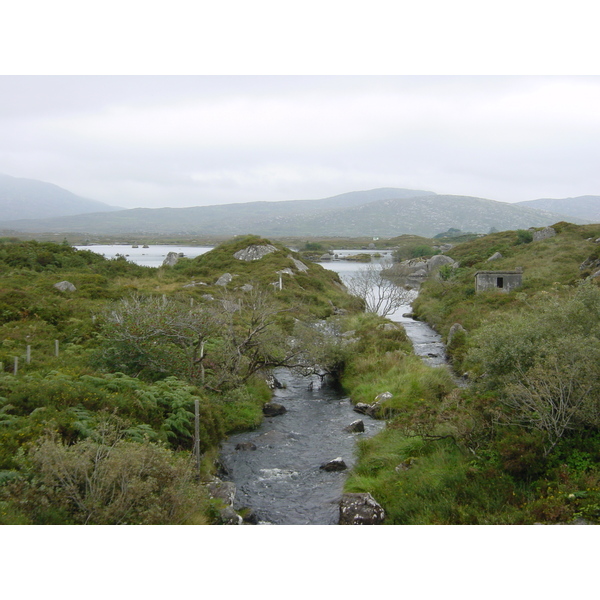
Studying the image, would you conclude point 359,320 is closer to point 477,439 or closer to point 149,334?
point 149,334

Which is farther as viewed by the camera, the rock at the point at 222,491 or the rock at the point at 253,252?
the rock at the point at 253,252

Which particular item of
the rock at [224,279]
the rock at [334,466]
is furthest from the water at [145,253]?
the rock at [334,466]

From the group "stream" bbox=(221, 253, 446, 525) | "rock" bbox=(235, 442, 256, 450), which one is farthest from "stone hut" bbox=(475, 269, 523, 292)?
"rock" bbox=(235, 442, 256, 450)

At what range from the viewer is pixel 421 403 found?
18594mm

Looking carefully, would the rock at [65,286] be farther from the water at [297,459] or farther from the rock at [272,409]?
the rock at [272,409]

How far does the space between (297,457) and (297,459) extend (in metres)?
0.17

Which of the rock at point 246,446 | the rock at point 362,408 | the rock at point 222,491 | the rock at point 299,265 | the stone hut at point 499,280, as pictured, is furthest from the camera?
the rock at point 299,265

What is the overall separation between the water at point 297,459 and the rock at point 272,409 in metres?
0.29

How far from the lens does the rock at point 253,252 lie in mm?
62744

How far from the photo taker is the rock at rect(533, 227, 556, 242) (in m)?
67.6

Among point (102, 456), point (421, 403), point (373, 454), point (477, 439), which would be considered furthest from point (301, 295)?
point (102, 456)

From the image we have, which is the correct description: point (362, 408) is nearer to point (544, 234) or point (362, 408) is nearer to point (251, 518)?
point (251, 518)

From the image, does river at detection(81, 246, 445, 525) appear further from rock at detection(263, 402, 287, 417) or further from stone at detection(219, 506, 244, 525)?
stone at detection(219, 506, 244, 525)

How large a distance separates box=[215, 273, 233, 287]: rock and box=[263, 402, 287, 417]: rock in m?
28.8
